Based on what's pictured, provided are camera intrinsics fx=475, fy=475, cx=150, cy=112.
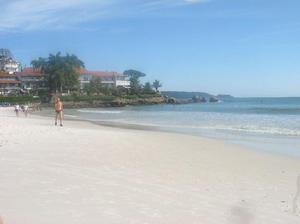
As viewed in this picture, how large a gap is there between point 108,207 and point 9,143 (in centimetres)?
778

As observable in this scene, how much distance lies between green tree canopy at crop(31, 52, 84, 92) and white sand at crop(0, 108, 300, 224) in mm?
110932

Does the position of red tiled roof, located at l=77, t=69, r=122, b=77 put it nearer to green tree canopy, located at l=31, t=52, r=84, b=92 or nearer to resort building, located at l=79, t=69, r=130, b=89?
resort building, located at l=79, t=69, r=130, b=89

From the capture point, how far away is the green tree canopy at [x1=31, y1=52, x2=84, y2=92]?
123m

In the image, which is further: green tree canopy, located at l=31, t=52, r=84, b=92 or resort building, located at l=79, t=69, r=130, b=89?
resort building, located at l=79, t=69, r=130, b=89

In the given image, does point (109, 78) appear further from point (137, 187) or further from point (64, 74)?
point (137, 187)

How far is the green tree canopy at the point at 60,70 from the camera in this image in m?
123

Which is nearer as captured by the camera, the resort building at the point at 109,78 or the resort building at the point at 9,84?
the resort building at the point at 9,84

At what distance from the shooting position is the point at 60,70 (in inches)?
4811

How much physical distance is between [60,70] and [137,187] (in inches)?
4587

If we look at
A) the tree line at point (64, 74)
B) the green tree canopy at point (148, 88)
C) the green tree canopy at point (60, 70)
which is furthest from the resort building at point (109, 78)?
the green tree canopy at point (60, 70)

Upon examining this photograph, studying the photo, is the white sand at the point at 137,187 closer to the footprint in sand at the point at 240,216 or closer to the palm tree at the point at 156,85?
the footprint in sand at the point at 240,216

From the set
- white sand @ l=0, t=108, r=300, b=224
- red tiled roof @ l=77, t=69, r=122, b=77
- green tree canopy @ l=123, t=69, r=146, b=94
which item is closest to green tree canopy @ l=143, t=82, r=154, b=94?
green tree canopy @ l=123, t=69, r=146, b=94

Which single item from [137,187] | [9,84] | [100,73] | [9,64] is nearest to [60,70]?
[9,84]

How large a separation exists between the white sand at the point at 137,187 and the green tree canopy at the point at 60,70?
11093cm
